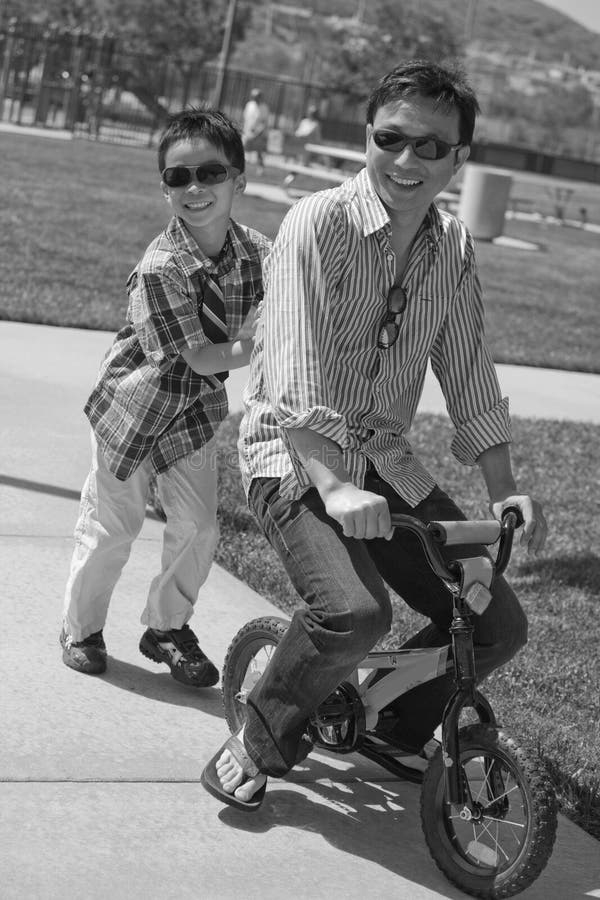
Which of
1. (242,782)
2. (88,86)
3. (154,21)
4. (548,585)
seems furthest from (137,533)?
(154,21)

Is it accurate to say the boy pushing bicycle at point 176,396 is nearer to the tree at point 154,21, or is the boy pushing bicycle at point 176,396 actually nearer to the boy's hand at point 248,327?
the boy's hand at point 248,327

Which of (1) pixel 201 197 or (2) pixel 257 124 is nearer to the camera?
(1) pixel 201 197

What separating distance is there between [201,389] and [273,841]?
4.35ft

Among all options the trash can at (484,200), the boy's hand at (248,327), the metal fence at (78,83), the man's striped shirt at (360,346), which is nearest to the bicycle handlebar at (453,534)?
the man's striped shirt at (360,346)

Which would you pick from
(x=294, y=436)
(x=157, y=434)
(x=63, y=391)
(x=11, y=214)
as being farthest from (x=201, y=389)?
(x=11, y=214)

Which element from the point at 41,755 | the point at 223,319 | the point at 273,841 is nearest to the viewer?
the point at 273,841

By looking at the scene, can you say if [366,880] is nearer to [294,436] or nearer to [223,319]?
[294,436]

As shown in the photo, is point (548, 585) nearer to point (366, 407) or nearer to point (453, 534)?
point (366, 407)

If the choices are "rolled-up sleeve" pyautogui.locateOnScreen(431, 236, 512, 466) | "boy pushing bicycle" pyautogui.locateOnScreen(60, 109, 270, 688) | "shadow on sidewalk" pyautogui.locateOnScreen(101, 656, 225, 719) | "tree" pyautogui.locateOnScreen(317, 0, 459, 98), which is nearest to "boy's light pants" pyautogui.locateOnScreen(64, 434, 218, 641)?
"boy pushing bicycle" pyautogui.locateOnScreen(60, 109, 270, 688)

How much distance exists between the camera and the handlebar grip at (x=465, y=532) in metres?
2.98

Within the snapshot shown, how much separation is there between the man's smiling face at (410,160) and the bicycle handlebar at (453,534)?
752mm

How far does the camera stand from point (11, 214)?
1373cm

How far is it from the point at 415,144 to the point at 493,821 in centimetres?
157

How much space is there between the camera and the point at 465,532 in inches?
119
